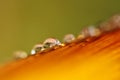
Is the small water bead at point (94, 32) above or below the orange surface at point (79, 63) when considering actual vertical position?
above

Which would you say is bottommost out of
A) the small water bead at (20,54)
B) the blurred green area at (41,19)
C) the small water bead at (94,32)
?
the small water bead at (94,32)

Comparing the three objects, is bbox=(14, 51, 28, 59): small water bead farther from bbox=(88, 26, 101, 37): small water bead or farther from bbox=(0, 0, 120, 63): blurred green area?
bbox=(88, 26, 101, 37): small water bead

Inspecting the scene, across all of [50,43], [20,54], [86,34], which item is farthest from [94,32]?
[20,54]

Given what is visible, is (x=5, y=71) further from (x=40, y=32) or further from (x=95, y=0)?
(x=95, y=0)

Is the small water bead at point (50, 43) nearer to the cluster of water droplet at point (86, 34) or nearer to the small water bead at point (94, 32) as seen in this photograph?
the cluster of water droplet at point (86, 34)

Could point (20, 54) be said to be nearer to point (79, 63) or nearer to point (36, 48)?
point (36, 48)

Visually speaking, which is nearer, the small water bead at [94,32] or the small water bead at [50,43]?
the small water bead at [94,32]

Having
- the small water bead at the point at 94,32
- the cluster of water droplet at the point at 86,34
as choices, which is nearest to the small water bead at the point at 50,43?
the cluster of water droplet at the point at 86,34
